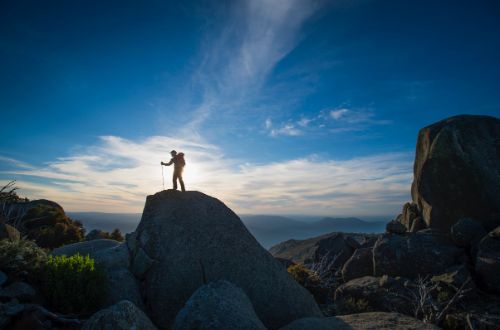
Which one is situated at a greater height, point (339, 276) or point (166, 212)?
point (166, 212)

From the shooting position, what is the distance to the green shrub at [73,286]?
8289mm

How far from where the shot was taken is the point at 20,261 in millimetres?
8773

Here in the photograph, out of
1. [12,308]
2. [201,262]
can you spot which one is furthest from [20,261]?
A: [201,262]

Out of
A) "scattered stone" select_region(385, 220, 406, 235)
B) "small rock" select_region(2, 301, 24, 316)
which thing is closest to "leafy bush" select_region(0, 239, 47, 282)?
"small rock" select_region(2, 301, 24, 316)

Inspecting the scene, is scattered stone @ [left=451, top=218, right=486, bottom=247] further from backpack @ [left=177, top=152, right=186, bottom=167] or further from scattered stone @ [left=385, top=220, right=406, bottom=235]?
backpack @ [left=177, top=152, right=186, bottom=167]

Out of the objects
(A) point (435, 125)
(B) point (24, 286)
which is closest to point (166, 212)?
(B) point (24, 286)

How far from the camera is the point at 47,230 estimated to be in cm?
2155

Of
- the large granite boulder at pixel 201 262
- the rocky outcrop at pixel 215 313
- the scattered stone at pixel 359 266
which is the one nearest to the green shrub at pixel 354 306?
the large granite boulder at pixel 201 262

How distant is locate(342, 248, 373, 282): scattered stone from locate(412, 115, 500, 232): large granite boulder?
20.6ft

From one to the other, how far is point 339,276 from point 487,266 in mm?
10362

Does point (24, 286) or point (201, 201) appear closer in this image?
point (24, 286)

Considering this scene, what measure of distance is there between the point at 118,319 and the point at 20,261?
4.51m

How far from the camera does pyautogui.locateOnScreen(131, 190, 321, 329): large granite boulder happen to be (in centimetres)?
1095

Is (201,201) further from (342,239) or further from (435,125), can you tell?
(435,125)
